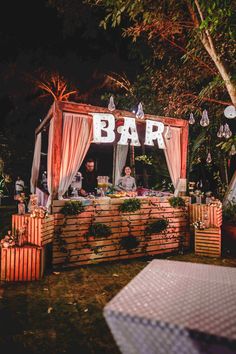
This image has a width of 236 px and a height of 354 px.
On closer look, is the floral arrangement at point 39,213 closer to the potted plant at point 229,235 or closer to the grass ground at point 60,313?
the grass ground at point 60,313

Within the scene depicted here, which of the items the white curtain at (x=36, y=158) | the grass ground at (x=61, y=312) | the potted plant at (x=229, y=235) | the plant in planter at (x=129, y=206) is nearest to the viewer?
the grass ground at (x=61, y=312)

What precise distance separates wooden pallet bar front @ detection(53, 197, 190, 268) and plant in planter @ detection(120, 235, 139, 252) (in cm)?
7

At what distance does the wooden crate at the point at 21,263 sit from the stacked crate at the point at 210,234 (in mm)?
3954

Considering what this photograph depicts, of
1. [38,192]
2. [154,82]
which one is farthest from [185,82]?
[38,192]

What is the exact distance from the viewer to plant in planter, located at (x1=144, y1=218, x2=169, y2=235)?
7.26 m

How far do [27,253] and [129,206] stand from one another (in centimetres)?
257

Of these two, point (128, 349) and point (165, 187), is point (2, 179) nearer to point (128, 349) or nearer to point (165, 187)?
point (165, 187)

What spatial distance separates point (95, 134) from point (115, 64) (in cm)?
1074

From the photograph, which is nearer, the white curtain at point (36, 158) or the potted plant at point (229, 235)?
the potted plant at point (229, 235)

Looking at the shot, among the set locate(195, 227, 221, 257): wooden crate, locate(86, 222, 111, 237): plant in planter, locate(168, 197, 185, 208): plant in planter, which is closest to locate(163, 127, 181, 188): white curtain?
locate(168, 197, 185, 208): plant in planter

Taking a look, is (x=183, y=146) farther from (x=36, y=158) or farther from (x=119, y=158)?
(x=36, y=158)

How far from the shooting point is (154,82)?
9570mm

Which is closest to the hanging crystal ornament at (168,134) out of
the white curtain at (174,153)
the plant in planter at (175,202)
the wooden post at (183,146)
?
the white curtain at (174,153)

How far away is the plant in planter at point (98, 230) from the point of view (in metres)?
6.43
